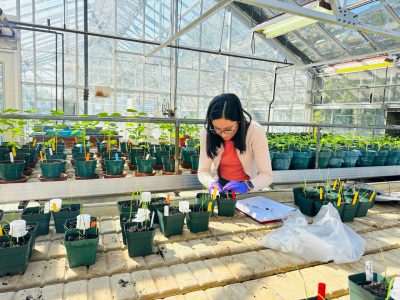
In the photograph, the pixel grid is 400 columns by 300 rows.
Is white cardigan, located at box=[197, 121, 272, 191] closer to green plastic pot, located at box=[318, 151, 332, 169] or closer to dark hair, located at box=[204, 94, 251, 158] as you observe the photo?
dark hair, located at box=[204, 94, 251, 158]

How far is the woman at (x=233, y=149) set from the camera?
→ 165 cm

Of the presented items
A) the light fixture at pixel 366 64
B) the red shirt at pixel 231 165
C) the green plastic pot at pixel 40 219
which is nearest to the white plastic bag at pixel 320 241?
the red shirt at pixel 231 165

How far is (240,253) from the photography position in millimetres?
1291

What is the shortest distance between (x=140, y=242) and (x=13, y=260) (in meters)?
0.46

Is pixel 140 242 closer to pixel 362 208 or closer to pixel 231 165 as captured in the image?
pixel 231 165

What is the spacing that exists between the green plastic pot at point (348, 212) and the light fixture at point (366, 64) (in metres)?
6.27

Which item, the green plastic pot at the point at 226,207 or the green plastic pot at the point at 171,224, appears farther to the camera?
the green plastic pot at the point at 226,207

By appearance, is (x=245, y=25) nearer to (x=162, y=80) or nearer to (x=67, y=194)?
(x=162, y=80)

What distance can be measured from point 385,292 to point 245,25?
9282mm

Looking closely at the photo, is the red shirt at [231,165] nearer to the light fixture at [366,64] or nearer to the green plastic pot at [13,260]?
the green plastic pot at [13,260]

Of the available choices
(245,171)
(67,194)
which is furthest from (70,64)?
(245,171)

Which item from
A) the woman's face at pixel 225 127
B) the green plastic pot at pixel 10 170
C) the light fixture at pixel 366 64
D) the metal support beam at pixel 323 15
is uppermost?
the light fixture at pixel 366 64

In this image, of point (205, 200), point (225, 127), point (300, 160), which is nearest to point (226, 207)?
point (205, 200)

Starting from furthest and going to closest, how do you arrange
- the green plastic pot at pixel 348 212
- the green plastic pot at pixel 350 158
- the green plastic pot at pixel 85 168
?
the green plastic pot at pixel 350 158 < the green plastic pot at pixel 85 168 < the green plastic pot at pixel 348 212
